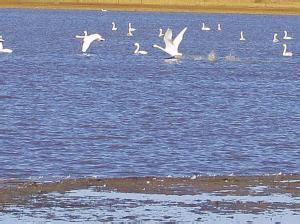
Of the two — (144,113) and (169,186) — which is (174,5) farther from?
(169,186)

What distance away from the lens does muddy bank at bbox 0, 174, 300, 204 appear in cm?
1413

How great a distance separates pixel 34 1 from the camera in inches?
4530

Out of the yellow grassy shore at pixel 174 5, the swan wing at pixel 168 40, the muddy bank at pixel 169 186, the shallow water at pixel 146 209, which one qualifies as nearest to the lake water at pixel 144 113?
the swan wing at pixel 168 40

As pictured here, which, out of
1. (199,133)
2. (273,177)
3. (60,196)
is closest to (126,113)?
(199,133)

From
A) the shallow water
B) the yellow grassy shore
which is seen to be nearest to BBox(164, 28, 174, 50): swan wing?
the shallow water

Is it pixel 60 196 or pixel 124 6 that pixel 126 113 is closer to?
pixel 60 196

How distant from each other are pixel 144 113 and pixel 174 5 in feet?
294

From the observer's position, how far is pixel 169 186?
14.7 meters

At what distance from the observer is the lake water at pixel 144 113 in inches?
720

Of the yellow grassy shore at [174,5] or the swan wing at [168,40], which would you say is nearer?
the swan wing at [168,40]

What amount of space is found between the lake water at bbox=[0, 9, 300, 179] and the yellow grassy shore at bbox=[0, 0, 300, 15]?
58741mm

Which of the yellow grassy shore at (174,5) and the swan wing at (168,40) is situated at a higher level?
the swan wing at (168,40)

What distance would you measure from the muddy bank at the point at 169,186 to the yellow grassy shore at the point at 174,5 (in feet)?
321

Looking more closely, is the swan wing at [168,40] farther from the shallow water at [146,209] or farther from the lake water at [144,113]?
the shallow water at [146,209]
